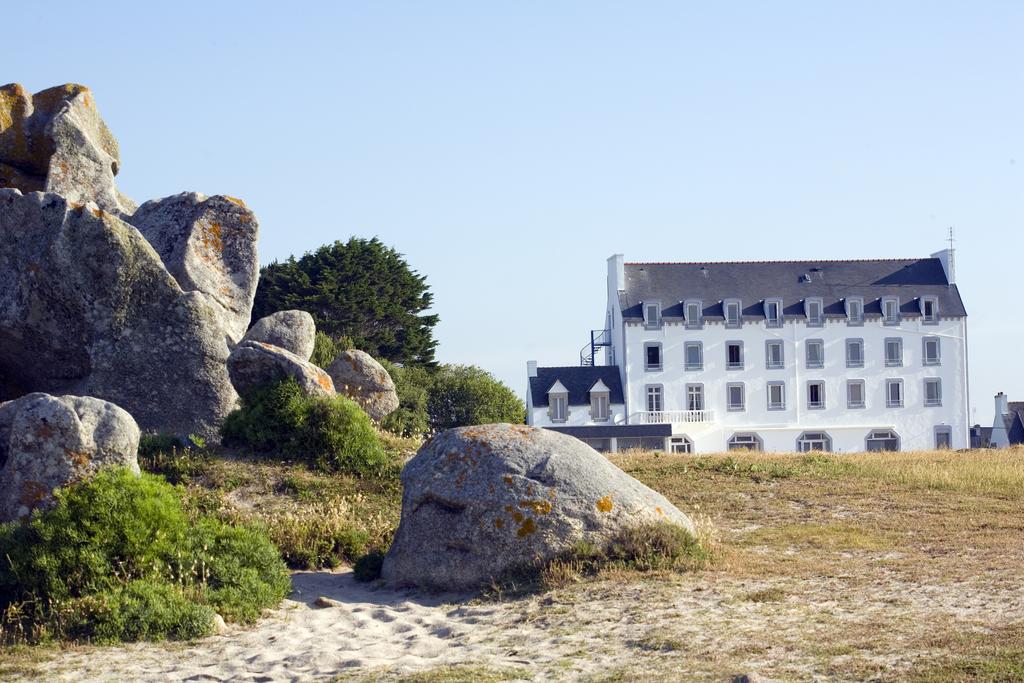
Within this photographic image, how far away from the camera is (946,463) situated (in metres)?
24.8

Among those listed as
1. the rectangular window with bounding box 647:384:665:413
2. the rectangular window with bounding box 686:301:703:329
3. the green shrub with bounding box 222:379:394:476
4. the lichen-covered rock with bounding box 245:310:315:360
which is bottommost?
the green shrub with bounding box 222:379:394:476

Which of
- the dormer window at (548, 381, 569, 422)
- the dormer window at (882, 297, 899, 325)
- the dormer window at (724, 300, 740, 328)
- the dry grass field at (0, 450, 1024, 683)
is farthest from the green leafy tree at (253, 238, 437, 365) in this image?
the dry grass field at (0, 450, 1024, 683)

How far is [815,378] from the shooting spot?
85.8 m

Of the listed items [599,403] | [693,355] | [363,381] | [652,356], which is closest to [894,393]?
[693,355]

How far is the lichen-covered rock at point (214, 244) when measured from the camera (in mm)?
23969

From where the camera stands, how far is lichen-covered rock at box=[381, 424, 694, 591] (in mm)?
13578

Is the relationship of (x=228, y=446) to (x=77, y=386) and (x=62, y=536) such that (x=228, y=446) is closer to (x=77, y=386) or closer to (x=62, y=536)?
(x=77, y=386)

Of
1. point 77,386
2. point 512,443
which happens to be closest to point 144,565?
point 512,443

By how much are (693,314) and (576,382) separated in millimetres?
9381

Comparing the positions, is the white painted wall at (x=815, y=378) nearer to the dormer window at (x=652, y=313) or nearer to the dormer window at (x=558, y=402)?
the dormer window at (x=652, y=313)

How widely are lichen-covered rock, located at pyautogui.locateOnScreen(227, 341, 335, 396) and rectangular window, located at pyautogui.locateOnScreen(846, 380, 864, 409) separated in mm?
69939

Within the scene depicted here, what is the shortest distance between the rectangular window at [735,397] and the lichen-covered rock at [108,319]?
66.3 m

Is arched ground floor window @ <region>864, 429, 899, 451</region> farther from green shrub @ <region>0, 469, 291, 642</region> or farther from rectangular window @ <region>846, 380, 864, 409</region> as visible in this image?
green shrub @ <region>0, 469, 291, 642</region>

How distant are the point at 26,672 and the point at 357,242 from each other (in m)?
54.9
